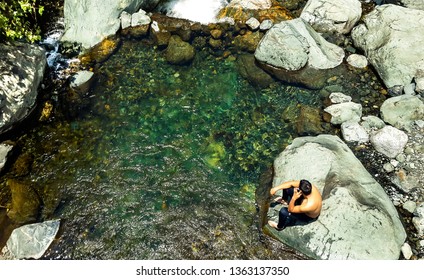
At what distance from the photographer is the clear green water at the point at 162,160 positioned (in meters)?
9.78

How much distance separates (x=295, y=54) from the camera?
1402 cm

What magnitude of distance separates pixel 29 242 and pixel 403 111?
41.2ft

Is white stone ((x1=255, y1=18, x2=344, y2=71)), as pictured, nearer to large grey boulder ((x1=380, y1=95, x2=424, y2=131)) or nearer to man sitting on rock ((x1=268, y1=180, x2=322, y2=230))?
large grey boulder ((x1=380, y1=95, x2=424, y2=131))

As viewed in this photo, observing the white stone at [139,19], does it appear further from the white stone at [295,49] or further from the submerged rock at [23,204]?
the submerged rock at [23,204]

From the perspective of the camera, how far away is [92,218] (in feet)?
33.3

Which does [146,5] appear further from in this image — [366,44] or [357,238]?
[357,238]

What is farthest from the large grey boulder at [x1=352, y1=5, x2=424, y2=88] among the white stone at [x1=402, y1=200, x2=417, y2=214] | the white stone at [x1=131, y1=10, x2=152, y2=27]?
the white stone at [x1=131, y1=10, x2=152, y2=27]

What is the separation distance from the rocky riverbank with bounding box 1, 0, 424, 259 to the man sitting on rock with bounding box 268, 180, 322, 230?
164cm

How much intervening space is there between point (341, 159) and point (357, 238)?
2507mm

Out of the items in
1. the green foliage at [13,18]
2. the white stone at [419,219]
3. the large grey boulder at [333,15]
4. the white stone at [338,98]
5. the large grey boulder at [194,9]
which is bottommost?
the white stone at [419,219]

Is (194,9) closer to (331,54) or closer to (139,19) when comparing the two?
(139,19)

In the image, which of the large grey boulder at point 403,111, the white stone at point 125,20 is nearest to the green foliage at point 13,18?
the white stone at point 125,20

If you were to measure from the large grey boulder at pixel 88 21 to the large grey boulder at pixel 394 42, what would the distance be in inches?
425

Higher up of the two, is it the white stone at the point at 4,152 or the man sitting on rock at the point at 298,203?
the white stone at the point at 4,152
